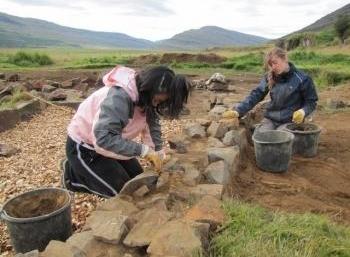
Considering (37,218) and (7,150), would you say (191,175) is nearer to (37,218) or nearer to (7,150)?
(37,218)

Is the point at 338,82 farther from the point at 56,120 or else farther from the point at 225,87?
the point at 56,120

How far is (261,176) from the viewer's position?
15.6ft

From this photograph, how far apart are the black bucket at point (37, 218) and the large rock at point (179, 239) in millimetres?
739

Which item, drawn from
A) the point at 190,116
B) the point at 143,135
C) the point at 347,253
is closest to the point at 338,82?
the point at 190,116

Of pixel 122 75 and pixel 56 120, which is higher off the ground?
pixel 122 75

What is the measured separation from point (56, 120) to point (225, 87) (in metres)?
5.27

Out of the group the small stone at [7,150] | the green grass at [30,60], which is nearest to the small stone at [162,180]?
the small stone at [7,150]

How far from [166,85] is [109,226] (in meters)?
1.03

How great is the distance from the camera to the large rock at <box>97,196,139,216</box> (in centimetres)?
312

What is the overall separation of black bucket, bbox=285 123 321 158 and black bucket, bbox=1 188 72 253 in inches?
115

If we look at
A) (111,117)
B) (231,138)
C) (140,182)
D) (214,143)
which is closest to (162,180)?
(140,182)

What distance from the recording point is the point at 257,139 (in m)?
5.12

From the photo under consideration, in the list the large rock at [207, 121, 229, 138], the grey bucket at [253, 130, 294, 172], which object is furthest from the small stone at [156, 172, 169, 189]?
the large rock at [207, 121, 229, 138]

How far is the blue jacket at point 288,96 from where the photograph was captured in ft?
17.5
